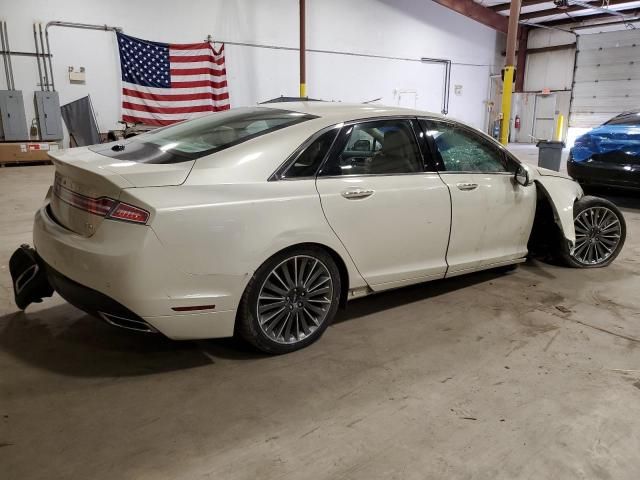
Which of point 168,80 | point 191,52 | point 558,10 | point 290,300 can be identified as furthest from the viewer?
point 558,10

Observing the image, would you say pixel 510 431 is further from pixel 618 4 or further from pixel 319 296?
pixel 618 4

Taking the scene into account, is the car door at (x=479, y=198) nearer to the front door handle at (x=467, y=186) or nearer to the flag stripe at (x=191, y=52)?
the front door handle at (x=467, y=186)

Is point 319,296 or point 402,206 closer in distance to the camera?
point 319,296

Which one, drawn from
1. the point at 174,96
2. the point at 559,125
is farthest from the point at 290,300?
the point at 559,125

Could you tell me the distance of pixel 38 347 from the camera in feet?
8.79

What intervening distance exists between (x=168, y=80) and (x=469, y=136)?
10.9m

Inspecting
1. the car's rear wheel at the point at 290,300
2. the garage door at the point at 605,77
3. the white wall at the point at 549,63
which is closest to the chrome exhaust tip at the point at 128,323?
the car's rear wheel at the point at 290,300

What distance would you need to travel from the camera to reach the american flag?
39.9 feet

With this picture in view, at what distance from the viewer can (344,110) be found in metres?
2.96

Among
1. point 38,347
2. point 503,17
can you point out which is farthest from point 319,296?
point 503,17

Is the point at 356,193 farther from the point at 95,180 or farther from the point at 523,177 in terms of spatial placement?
the point at 523,177

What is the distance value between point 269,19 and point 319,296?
43.7 ft

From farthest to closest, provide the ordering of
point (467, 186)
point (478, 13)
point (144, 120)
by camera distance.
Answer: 1. point (478, 13)
2. point (144, 120)
3. point (467, 186)

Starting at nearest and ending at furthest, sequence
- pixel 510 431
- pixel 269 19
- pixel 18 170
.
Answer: pixel 510 431 → pixel 18 170 → pixel 269 19
